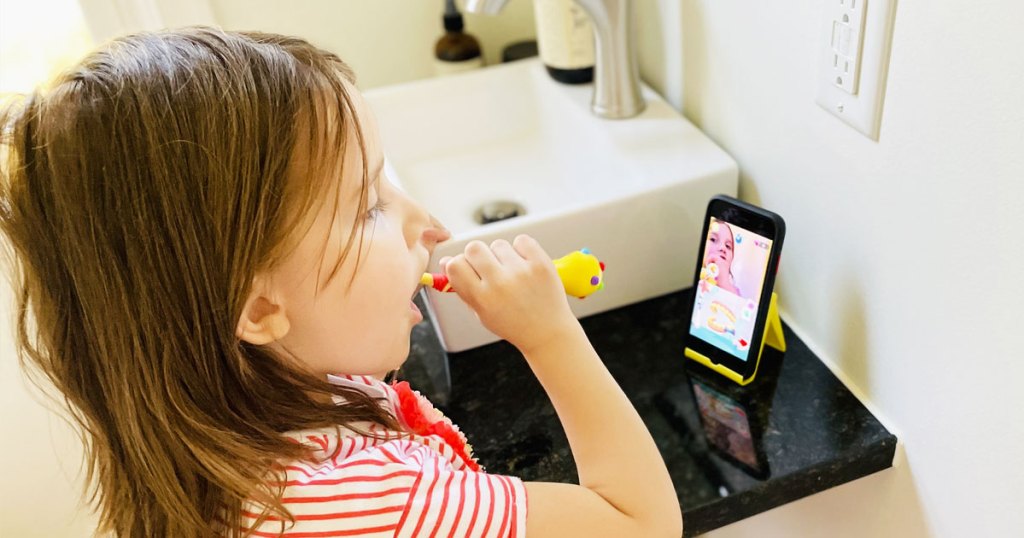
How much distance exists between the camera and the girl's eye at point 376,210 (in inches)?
24.5

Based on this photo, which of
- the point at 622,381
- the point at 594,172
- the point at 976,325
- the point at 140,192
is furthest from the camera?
the point at 594,172

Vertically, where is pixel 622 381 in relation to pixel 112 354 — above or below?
below

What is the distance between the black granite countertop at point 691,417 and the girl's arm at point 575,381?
4.9 inches

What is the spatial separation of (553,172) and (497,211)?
12 cm

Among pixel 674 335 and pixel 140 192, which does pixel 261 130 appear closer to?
pixel 140 192

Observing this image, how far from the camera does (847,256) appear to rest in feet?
2.58

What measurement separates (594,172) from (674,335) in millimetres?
262

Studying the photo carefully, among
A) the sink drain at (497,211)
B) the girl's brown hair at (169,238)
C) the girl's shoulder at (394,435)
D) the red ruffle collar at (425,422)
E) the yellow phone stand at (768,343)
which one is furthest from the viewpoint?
the sink drain at (497,211)

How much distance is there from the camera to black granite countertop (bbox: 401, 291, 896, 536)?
78 cm

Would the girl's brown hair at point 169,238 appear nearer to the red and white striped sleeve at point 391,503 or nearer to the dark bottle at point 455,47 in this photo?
the red and white striped sleeve at point 391,503

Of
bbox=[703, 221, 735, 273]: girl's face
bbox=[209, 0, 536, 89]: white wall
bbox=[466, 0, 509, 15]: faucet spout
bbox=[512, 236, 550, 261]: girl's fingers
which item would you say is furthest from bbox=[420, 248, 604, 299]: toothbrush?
bbox=[209, 0, 536, 89]: white wall

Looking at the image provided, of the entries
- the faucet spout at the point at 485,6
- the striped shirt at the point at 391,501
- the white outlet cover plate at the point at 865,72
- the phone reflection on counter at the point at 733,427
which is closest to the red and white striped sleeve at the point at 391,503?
the striped shirt at the point at 391,501

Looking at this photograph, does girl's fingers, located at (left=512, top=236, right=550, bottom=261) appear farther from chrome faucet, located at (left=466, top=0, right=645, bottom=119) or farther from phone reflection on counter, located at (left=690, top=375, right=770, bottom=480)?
chrome faucet, located at (left=466, top=0, right=645, bottom=119)

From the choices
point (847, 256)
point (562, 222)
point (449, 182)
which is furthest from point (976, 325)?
point (449, 182)
